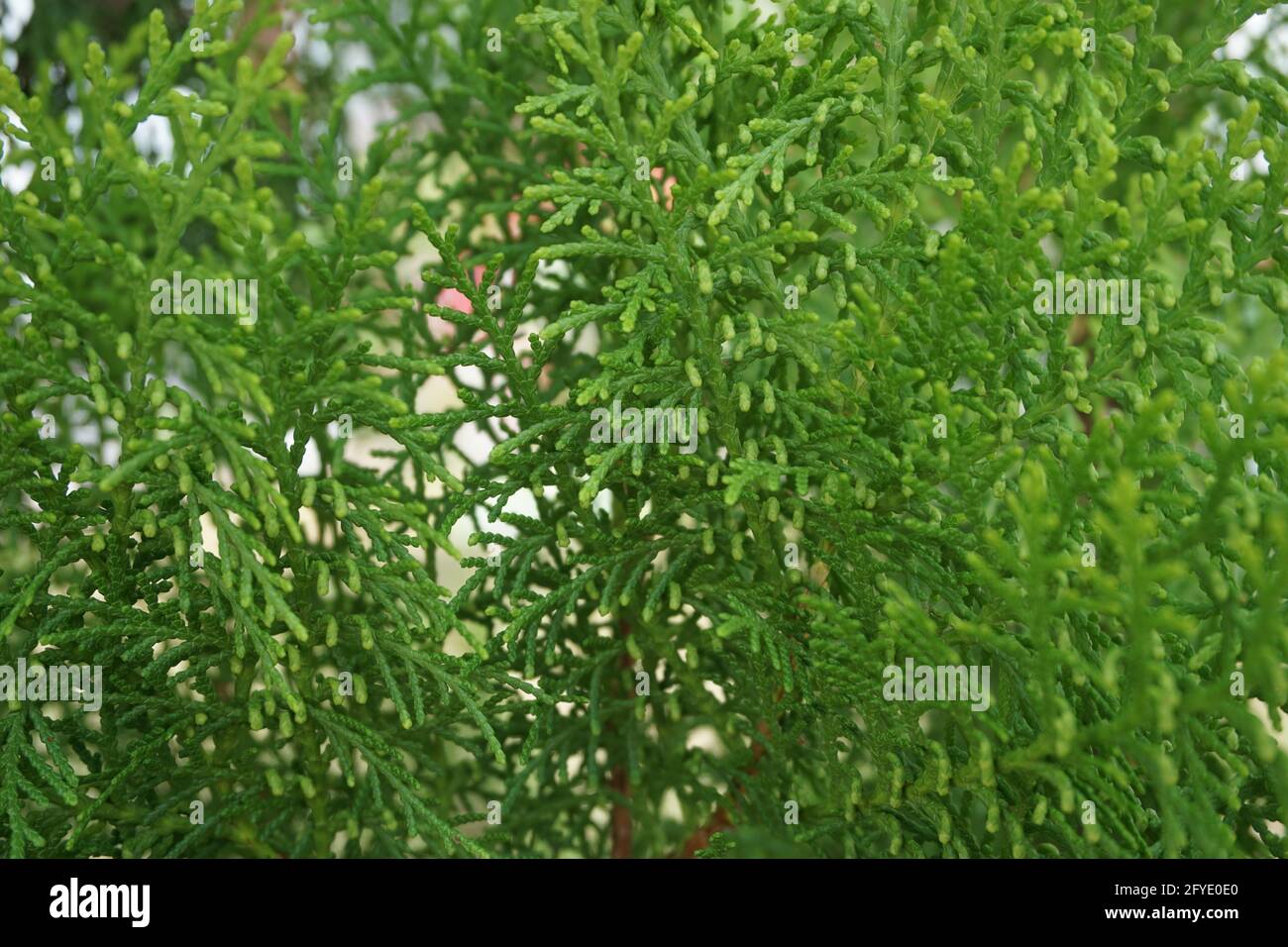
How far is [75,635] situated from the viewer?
4.96 ft

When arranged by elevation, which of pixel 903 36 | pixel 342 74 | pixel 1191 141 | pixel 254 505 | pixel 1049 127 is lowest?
pixel 254 505

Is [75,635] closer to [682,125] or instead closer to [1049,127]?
[682,125]

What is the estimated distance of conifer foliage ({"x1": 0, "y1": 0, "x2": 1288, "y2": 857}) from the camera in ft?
4.45

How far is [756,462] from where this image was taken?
1.50m

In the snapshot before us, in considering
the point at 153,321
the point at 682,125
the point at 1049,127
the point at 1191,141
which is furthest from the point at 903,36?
the point at 153,321

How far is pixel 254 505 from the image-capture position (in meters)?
1.55

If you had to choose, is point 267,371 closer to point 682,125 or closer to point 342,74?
point 682,125

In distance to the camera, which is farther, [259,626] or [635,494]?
[635,494]

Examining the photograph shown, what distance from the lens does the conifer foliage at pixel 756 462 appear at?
1355mm
